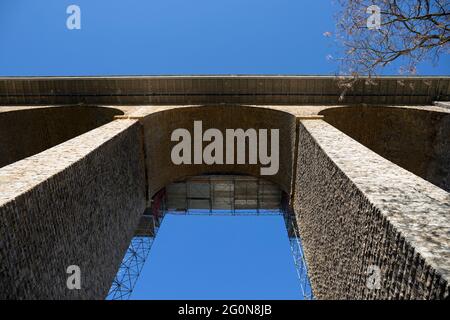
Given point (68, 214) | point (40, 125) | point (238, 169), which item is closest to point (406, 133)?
point (238, 169)

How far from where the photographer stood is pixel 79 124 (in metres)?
11.2

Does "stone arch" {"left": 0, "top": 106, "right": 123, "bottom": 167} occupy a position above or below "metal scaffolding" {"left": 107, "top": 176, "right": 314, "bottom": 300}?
above

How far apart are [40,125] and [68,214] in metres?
7.68

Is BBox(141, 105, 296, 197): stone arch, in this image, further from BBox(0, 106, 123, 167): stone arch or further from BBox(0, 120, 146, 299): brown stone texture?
BBox(0, 106, 123, 167): stone arch

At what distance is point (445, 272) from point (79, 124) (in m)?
11.5

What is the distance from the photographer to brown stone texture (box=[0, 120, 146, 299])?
3523 millimetres

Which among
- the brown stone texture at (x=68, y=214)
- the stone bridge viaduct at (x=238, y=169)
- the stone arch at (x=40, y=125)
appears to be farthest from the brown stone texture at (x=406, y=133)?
the stone arch at (x=40, y=125)

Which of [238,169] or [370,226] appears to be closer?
[370,226]

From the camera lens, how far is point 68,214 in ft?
15.8

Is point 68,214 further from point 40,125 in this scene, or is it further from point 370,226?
point 40,125

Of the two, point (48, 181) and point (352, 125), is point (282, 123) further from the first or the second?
point (48, 181)

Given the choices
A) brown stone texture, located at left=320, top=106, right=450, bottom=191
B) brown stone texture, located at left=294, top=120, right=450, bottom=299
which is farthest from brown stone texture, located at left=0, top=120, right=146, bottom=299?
brown stone texture, located at left=320, top=106, right=450, bottom=191

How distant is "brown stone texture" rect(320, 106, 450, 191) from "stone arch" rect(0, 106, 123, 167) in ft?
25.2

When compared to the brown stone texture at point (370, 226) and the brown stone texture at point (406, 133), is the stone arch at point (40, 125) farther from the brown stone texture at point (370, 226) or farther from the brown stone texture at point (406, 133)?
the brown stone texture at point (406, 133)
